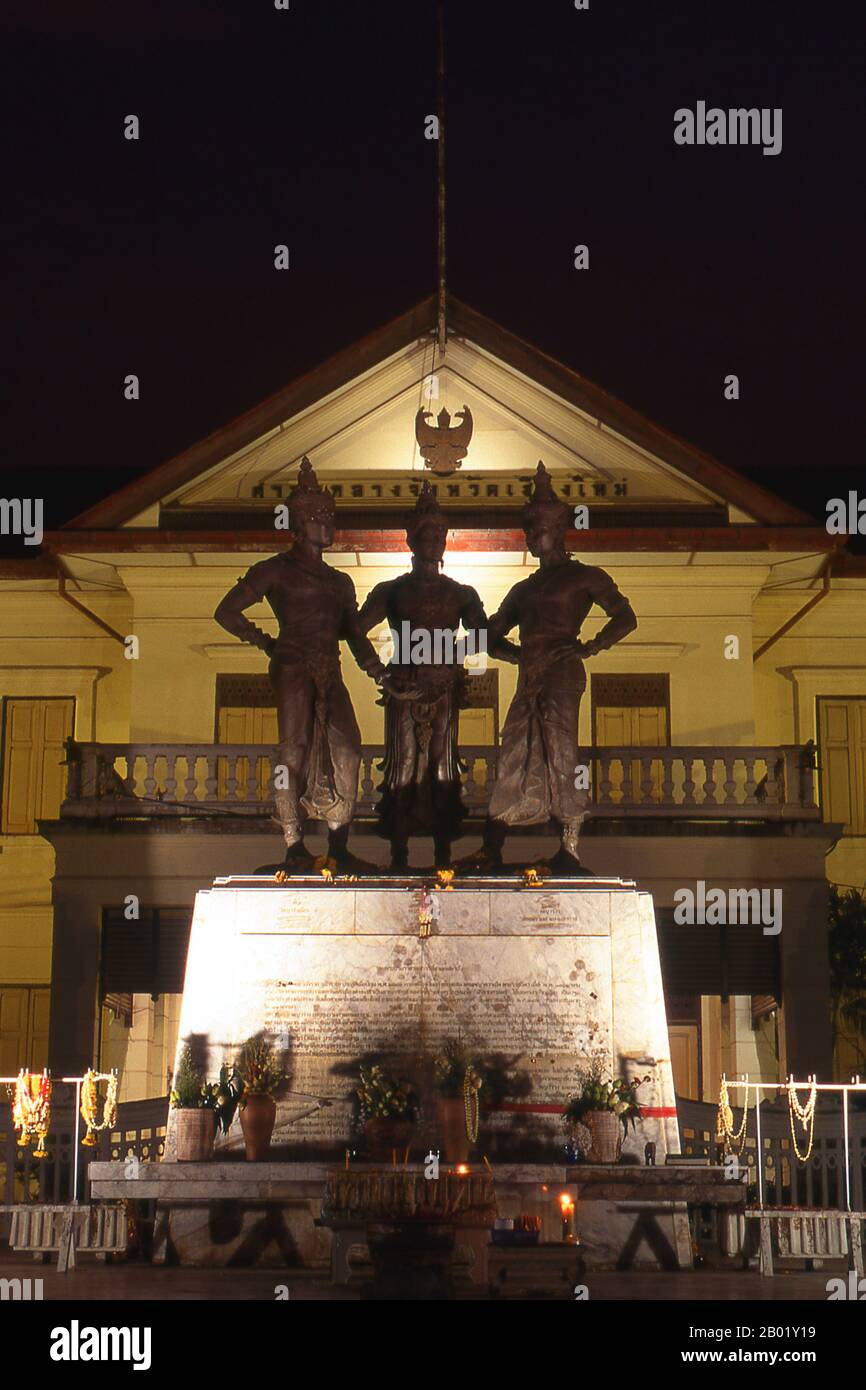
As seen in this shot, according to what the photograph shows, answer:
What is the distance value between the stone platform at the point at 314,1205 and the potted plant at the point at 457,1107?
14.2 inches

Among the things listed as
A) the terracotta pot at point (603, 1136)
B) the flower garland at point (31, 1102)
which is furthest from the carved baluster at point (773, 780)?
the flower garland at point (31, 1102)

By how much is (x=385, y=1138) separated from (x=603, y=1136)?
1.28m

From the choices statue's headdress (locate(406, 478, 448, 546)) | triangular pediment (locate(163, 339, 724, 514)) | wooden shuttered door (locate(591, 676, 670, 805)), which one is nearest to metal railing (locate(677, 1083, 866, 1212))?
statue's headdress (locate(406, 478, 448, 546))

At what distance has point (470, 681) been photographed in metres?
25.4

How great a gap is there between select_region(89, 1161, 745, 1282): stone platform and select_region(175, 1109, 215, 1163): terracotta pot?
0.84ft

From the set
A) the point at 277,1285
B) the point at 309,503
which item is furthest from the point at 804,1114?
the point at 309,503

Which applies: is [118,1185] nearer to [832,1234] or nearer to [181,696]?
[832,1234]

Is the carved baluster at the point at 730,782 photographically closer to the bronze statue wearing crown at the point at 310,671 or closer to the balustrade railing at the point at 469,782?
the balustrade railing at the point at 469,782

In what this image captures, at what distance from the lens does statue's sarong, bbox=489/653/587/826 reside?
42.8 ft

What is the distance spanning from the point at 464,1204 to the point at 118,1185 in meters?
2.45

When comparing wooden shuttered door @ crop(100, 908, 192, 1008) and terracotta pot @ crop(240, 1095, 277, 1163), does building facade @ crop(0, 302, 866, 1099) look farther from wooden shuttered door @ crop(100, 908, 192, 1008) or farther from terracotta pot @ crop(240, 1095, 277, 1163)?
terracotta pot @ crop(240, 1095, 277, 1163)

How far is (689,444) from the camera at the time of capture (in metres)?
25.9

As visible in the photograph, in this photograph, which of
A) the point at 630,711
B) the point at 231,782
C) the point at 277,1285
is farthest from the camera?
the point at 630,711

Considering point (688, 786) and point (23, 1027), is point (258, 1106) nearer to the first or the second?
point (688, 786)
